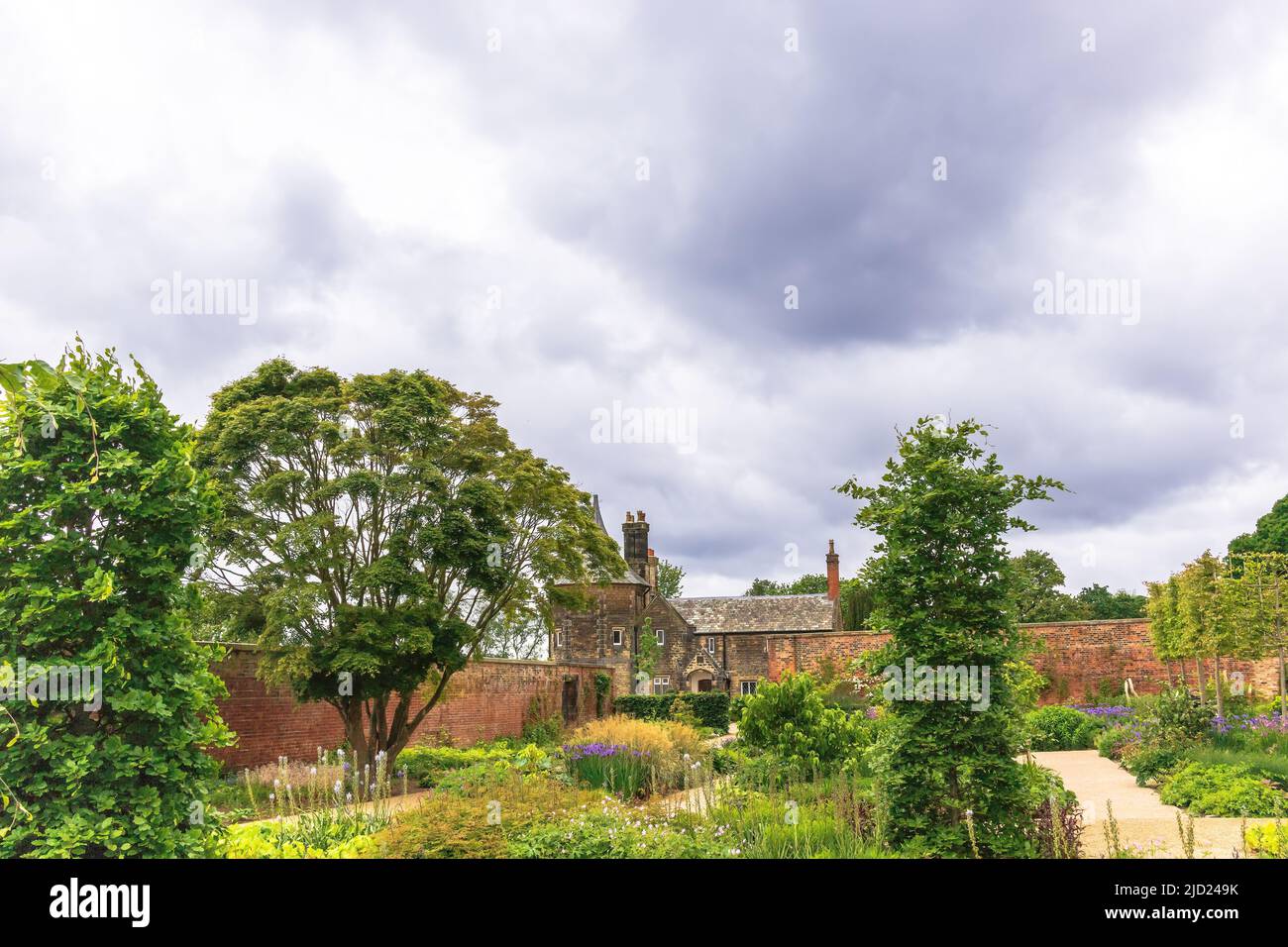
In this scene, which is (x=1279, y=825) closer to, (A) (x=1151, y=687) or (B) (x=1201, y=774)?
(B) (x=1201, y=774)

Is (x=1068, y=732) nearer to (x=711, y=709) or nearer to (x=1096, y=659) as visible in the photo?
(x=1096, y=659)

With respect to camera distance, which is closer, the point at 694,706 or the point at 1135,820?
the point at 1135,820

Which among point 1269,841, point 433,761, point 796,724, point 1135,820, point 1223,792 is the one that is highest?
point 796,724

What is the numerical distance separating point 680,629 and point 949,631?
3577 cm

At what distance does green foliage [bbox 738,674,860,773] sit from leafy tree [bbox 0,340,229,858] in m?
8.88

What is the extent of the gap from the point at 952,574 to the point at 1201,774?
7.94 meters

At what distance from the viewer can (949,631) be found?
256 inches

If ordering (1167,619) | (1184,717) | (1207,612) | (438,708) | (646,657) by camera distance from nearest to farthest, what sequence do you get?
(1184,717) < (1207,612) < (1167,619) < (438,708) < (646,657)

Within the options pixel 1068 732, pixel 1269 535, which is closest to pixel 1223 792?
pixel 1068 732

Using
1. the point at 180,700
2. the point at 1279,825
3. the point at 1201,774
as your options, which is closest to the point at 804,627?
the point at 1201,774

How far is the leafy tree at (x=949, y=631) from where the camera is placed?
6312 mm

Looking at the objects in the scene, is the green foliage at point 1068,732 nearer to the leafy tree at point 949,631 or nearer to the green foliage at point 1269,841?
the green foliage at point 1269,841

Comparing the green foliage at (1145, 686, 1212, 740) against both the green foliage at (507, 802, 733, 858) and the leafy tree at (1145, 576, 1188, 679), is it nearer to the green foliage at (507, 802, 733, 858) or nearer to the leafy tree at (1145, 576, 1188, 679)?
the leafy tree at (1145, 576, 1188, 679)

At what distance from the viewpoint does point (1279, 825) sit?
6711 millimetres
